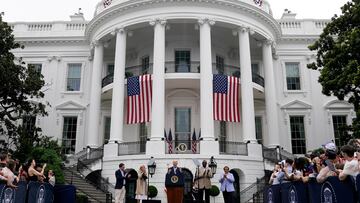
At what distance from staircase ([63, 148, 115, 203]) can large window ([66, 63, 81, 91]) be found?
6.18 meters

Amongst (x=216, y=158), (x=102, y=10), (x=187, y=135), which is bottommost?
(x=216, y=158)

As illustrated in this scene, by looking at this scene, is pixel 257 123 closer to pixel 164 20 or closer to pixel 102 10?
pixel 164 20

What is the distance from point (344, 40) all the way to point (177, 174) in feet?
34.3

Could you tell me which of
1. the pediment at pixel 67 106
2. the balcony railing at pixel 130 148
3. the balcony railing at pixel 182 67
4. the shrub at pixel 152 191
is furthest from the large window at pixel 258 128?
the pediment at pixel 67 106

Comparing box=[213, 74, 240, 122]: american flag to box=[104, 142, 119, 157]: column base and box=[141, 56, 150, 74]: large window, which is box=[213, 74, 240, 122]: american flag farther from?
box=[104, 142, 119, 157]: column base

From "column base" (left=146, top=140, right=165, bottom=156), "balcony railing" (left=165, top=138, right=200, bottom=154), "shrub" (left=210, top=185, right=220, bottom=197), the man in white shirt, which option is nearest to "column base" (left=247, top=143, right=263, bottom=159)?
"balcony railing" (left=165, top=138, right=200, bottom=154)

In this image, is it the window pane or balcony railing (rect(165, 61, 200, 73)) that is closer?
balcony railing (rect(165, 61, 200, 73))

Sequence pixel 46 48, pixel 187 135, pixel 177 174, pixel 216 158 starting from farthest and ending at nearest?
pixel 46 48 < pixel 187 135 < pixel 216 158 < pixel 177 174

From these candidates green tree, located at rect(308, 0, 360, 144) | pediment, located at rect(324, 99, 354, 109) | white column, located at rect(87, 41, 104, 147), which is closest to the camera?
green tree, located at rect(308, 0, 360, 144)

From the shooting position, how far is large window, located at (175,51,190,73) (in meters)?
23.9

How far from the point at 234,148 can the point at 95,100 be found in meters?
9.05

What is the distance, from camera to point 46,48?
1095 inches

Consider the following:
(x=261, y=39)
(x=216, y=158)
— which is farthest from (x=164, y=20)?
(x=216, y=158)

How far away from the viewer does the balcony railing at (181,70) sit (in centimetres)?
2387
